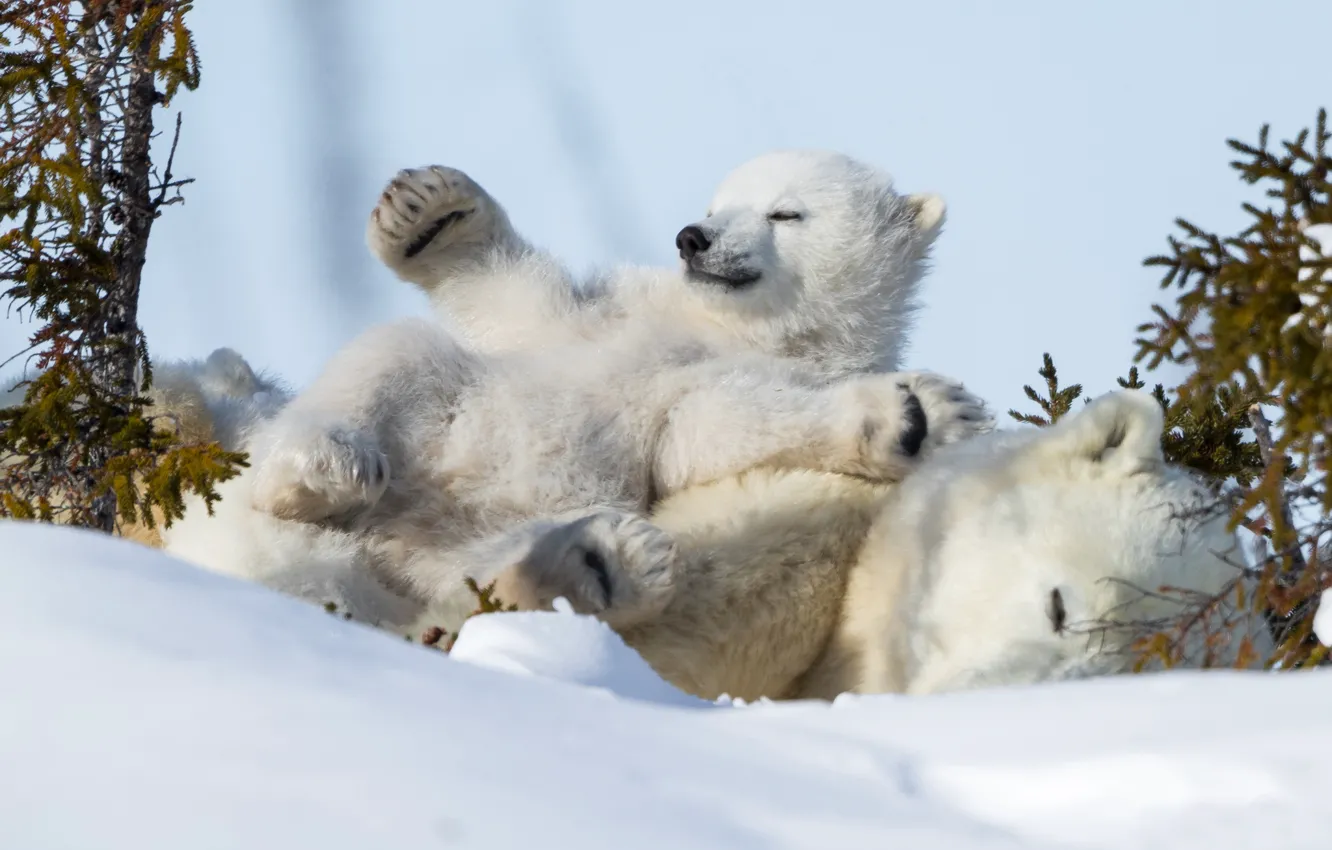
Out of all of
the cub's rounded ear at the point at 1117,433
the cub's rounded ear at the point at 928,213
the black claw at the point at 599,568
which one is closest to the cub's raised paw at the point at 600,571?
the black claw at the point at 599,568

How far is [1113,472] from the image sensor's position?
334 cm

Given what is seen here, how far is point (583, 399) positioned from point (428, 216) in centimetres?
80

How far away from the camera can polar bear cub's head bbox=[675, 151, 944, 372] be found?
14.4 feet

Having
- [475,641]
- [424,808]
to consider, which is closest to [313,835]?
[424,808]

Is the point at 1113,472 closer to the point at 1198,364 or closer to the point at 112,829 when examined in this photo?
the point at 1198,364

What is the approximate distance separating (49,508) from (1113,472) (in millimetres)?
2537

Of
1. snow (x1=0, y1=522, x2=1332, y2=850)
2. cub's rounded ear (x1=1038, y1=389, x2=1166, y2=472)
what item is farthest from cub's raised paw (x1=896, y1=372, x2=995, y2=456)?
snow (x1=0, y1=522, x2=1332, y2=850)

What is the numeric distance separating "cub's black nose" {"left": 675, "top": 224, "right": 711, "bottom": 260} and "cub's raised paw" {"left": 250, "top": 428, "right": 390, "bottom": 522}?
110 centimetres

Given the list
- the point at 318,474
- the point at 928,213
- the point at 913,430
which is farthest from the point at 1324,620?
the point at 928,213

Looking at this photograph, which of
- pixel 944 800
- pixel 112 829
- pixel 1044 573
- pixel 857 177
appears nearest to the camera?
pixel 112 829

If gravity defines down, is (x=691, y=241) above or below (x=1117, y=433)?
above

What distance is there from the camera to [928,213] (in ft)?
15.3

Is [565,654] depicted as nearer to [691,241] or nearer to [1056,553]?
[1056,553]

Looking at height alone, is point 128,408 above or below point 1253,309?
below
